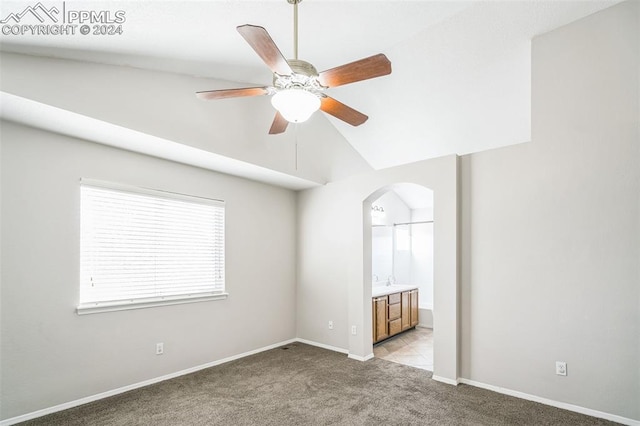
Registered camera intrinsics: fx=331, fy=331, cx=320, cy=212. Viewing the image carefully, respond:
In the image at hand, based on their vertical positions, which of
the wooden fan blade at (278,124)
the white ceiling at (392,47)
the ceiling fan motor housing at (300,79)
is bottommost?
the wooden fan blade at (278,124)

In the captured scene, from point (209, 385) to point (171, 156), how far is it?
244 cm

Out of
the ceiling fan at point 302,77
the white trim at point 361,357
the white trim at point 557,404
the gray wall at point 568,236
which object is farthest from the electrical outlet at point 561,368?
the ceiling fan at point 302,77

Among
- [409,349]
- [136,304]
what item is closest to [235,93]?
[136,304]

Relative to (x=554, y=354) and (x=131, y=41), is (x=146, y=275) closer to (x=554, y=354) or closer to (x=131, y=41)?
(x=131, y=41)

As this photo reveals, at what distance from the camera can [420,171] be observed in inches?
148

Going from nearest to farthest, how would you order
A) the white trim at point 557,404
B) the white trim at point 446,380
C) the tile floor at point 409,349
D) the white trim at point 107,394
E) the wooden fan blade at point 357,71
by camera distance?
the wooden fan blade at point 357,71 < the white trim at point 557,404 < the white trim at point 107,394 < the white trim at point 446,380 < the tile floor at point 409,349

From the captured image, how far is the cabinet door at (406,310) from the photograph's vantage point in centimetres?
539

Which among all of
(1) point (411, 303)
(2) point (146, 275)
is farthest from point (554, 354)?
(2) point (146, 275)

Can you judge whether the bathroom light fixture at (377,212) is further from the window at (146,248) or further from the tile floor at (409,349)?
the window at (146,248)

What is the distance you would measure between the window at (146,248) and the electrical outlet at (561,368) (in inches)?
139

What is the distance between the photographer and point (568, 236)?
2.86 meters

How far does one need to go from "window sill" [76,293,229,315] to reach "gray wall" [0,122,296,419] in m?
0.05

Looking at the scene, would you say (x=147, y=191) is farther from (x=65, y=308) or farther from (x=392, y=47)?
(x=392, y=47)

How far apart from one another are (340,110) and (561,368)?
9.33 ft
